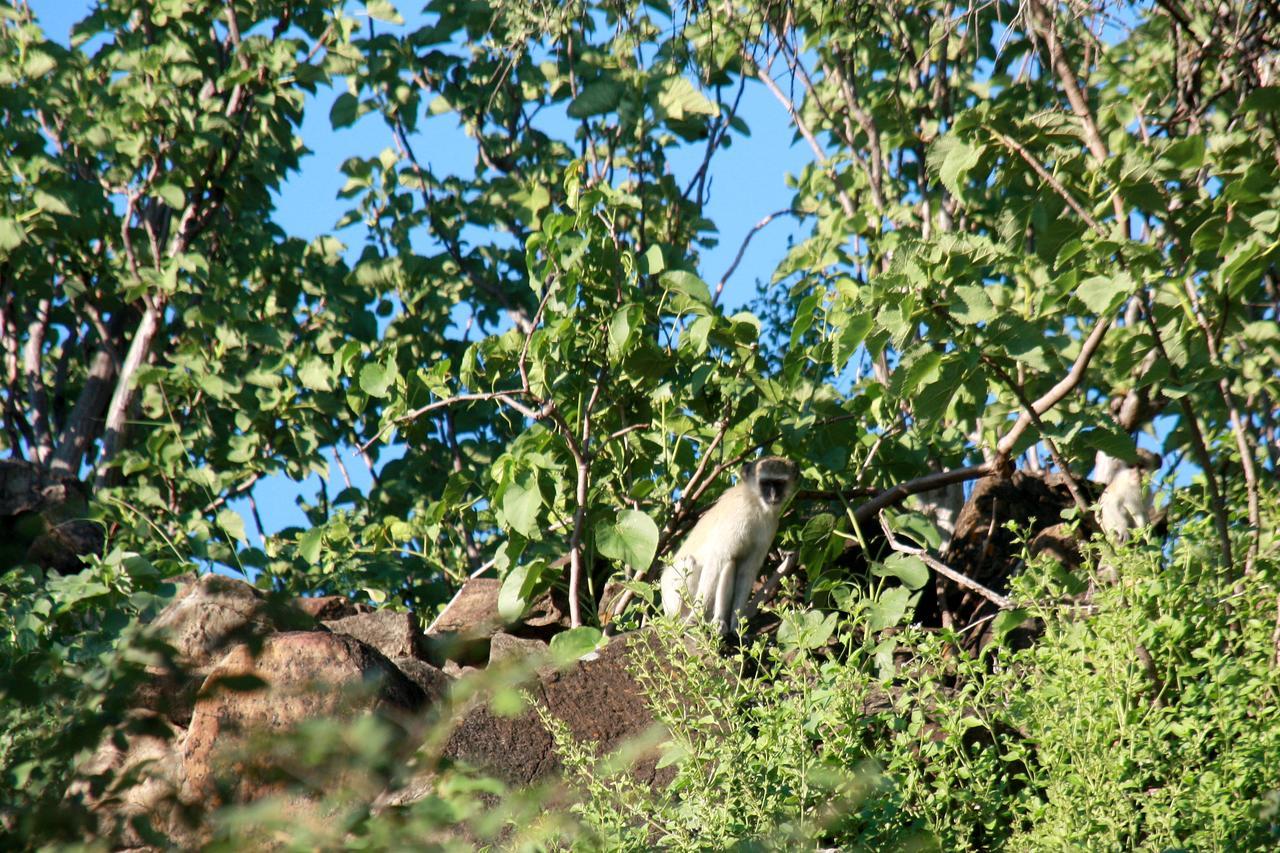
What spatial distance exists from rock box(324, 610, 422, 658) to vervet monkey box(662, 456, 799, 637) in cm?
108

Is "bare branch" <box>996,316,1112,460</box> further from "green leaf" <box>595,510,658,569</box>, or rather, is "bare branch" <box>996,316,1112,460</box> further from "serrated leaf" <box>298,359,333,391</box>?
"serrated leaf" <box>298,359,333,391</box>

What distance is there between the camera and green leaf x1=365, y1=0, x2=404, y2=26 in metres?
8.87

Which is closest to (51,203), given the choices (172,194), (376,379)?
(172,194)

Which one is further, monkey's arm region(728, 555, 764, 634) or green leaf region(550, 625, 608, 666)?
monkey's arm region(728, 555, 764, 634)

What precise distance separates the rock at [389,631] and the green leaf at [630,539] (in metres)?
0.87

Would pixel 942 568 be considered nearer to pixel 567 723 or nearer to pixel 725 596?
pixel 725 596

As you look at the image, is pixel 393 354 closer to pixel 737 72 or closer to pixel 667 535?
pixel 667 535

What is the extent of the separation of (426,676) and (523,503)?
78 cm

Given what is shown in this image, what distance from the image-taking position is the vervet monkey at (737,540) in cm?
625

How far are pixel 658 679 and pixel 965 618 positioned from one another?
1.96 metres

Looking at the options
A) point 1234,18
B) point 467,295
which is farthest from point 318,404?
point 1234,18

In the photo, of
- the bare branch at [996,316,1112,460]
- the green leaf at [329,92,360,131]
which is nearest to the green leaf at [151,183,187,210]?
the green leaf at [329,92,360,131]

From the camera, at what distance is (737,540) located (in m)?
6.26

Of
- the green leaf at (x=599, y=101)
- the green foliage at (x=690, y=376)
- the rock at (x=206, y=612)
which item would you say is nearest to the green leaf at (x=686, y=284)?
the green foliage at (x=690, y=376)
